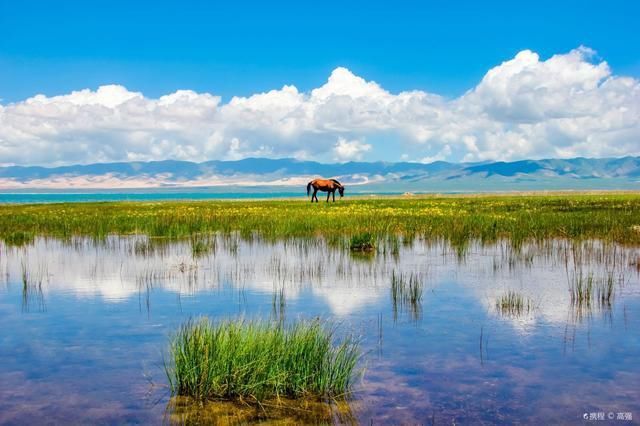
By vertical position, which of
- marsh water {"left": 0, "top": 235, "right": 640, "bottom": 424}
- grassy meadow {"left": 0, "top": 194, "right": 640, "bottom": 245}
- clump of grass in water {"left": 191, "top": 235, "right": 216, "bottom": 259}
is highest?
grassy meadow {"left": 0, "top": 194, "right": 640, "bottom": 245}

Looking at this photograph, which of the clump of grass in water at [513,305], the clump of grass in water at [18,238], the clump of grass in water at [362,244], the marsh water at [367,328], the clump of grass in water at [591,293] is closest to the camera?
the marsh water at [367,328]

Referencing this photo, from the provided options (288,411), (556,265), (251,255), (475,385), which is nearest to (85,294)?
(251,255)

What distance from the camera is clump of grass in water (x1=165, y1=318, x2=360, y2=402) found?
8070mm

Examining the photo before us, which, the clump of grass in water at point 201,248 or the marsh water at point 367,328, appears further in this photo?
the clump of grass in water at point 201,248

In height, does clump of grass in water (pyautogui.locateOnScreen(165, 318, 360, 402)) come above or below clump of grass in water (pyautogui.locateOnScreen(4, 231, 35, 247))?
below

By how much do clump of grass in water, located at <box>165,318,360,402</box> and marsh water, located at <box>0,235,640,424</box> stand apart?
258mm

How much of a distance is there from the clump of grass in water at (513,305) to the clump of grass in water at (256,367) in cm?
506

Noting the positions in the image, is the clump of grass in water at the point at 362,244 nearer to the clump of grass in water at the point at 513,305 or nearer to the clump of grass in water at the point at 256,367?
the clump of grass in water at the point at 513,305

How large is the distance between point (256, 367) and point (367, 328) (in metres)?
3.65

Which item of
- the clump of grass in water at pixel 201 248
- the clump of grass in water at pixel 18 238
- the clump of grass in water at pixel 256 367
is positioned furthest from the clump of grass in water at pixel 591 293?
the clump of grass in water at pixel 18 238

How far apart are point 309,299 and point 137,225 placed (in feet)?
71.3

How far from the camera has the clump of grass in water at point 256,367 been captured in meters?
8.07

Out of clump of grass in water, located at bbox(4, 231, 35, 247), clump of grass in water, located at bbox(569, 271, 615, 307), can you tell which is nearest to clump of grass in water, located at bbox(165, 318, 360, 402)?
clump of grass in water, located at bbox(569, 271, 615, 307)

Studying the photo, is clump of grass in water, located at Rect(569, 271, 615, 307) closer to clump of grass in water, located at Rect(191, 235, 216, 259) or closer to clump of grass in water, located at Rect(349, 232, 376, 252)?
clump of grass in water, located at Rect(349, 232, 376, 252)
